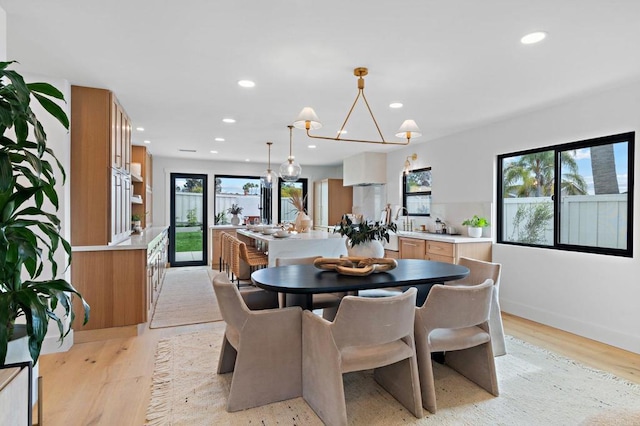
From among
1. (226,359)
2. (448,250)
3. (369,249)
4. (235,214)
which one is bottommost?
(226,359)

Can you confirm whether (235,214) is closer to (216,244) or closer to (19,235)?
(216,244)

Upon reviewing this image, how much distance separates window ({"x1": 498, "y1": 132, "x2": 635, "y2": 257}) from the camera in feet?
10.9

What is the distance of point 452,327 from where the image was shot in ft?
7.16

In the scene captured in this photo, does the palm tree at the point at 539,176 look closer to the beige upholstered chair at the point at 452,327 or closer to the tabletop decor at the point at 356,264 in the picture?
the beige upholstered chair at the point at 452,327

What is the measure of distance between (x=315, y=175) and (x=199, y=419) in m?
7.10

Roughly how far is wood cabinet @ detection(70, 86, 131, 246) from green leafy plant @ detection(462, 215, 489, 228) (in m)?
4.21

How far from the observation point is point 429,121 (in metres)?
4.43

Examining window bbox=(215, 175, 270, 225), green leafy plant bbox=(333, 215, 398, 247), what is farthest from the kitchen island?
window bbox=(215, 175, 270, 225)

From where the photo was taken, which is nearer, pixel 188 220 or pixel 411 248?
pixel 411 248

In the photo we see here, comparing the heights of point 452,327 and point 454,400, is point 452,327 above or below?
above

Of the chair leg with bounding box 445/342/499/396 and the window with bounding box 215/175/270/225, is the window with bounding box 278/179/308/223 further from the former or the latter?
the chair leg with bounding box 445/342/499/396

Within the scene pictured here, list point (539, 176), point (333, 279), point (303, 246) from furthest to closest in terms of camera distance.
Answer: point (303, 246) < point (539, 176) < point (333, 279)

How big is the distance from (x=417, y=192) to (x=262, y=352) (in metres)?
4.48

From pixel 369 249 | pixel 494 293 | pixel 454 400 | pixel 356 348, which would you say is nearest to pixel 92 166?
pixel 369 249
